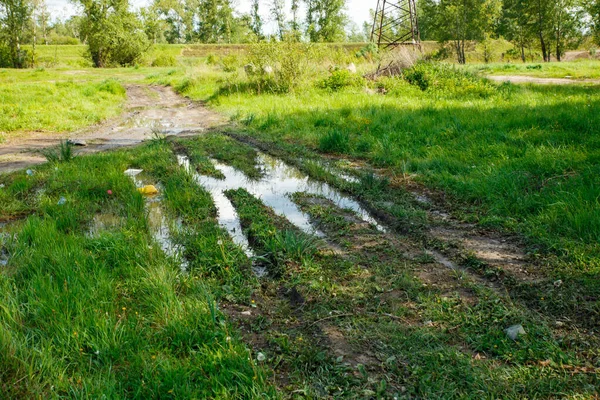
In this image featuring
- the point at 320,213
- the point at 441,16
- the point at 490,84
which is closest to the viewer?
the point at 320,213

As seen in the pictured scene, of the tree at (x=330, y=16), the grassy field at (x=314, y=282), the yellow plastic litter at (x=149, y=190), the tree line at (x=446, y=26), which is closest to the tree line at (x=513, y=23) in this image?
the tree line at (x=446, y=26)

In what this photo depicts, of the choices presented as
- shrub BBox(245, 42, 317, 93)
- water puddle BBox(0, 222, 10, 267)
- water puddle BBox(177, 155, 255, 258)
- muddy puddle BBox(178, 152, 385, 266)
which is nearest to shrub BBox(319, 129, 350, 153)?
muddy puddle BBox(178, 152, 385, 266)

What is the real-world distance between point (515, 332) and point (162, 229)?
10.7 ft

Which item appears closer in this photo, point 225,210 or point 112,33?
point 225,210

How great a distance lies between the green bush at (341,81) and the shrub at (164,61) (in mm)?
35365

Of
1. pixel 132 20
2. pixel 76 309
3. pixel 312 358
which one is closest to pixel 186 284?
pixel 76 309

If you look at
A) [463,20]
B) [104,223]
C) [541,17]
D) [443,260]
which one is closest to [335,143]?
[104,223]

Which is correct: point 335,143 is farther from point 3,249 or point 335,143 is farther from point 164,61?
point 164,61

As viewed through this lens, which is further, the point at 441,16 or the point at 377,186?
the point at 441,16

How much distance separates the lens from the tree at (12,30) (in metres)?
39.7

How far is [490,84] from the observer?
480 inches

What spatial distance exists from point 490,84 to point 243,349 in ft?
40.0

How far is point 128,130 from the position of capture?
1064cm

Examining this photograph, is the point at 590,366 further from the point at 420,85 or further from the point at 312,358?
the point at 420,85
